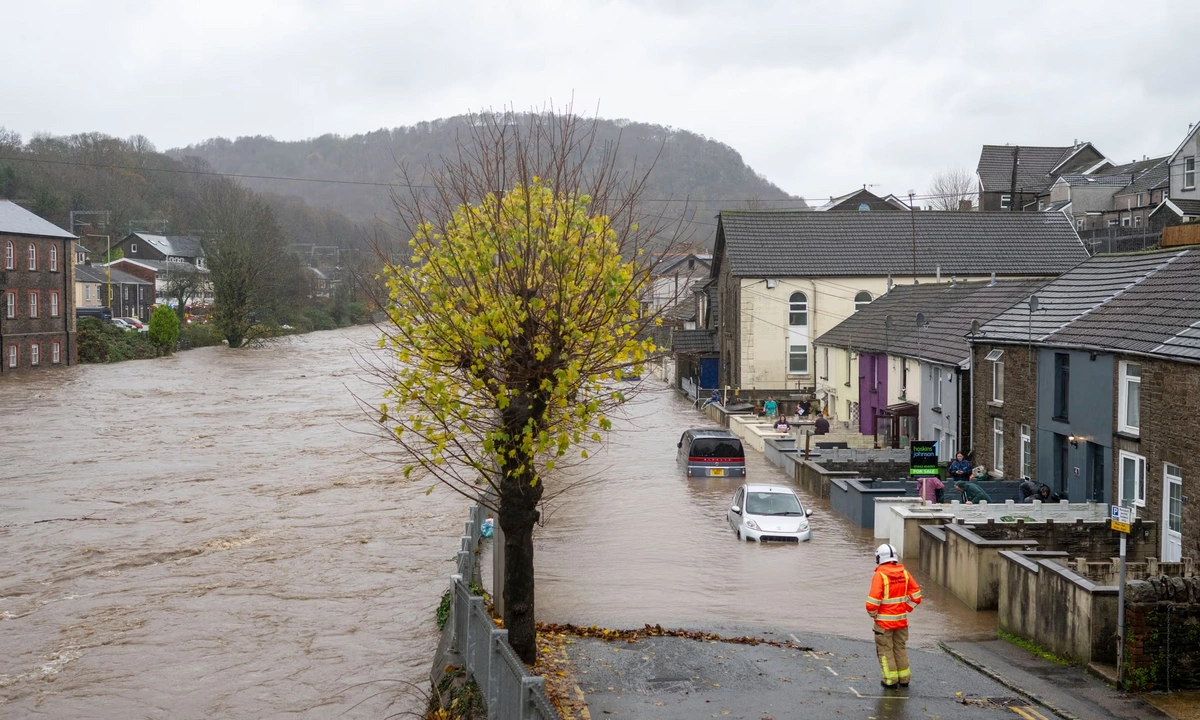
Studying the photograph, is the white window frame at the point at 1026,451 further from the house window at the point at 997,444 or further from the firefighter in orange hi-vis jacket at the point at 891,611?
the firefighter in orange hi-vis jacket at the point at 891,611

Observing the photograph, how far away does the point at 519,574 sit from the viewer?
40.7ft

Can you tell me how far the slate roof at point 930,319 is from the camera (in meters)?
30.7

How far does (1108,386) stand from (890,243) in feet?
117

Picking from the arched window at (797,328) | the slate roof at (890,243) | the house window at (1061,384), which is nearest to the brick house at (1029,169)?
the slate roof at (890,243)

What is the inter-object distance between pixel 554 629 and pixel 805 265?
136 ft

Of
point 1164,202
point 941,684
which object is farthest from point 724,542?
point 1164,202

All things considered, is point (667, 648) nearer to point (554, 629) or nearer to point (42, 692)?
point (554, 629)

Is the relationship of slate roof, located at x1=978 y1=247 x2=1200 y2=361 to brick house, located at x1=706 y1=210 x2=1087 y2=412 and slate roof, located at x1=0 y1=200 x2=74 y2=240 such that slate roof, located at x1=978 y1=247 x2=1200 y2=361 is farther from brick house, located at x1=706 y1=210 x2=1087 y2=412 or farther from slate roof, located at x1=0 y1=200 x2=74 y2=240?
slate roof, located at x1=0 y1=200 x2=74 y2=240

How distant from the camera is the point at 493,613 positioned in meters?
14.8

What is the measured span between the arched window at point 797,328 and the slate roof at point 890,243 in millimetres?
1333

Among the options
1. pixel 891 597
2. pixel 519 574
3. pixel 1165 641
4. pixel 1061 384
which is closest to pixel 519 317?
pixel 519 574

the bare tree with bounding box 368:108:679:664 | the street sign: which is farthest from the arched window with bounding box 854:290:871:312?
the bare tree with bounding box 368:108:679:664

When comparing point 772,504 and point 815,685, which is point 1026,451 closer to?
point 772,504

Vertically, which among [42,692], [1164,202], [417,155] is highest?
[417,155]
